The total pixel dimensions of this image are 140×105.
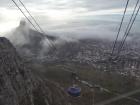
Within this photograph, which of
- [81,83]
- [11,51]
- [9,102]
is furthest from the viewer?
[81,83]

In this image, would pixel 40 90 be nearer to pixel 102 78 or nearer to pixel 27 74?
pixel 27 74

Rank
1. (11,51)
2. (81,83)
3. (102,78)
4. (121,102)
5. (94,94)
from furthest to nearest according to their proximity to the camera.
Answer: (102,78), (81,83), (94,94), (121,102), (11,51)

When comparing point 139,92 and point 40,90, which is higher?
point 40,90

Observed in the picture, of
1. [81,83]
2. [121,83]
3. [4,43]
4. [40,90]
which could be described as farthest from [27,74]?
[121,83]

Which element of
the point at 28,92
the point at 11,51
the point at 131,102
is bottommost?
the point at 131,102

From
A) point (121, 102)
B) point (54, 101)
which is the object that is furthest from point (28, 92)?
point (121, 102)

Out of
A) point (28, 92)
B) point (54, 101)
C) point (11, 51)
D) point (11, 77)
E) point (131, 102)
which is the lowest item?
point (131, 102)

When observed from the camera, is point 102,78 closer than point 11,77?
No

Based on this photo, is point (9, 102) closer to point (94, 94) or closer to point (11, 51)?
point (11, 51)

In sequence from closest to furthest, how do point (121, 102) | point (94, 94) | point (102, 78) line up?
point (121, 102)
point (94, 94)
point (102, 78)
